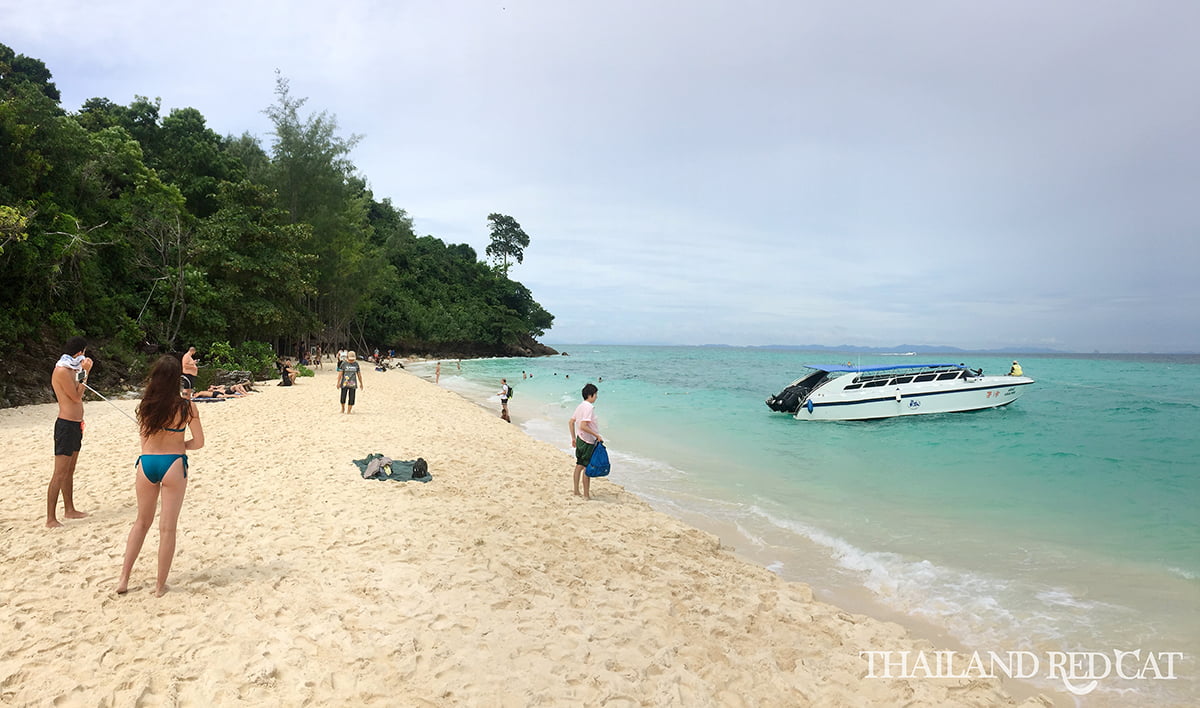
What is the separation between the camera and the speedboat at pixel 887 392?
20.5m

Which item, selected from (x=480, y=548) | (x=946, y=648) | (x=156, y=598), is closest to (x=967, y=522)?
(x=946, y=648)

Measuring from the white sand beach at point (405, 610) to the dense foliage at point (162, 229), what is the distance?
1049 cm

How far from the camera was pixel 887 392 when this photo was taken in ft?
68.2

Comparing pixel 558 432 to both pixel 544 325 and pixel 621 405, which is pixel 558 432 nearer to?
pixel 621 405

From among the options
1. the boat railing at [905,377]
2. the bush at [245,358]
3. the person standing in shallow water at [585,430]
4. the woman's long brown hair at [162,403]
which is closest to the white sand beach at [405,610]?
the person standing in shallow water at [585,430]

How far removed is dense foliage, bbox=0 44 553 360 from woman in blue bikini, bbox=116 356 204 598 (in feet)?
41.2

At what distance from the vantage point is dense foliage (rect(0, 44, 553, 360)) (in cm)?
1416

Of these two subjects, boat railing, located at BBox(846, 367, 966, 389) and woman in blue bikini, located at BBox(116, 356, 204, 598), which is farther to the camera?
boat railing, located at BBox(846, 367, 966, 389)

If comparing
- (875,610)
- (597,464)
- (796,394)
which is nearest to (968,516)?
(875,610)

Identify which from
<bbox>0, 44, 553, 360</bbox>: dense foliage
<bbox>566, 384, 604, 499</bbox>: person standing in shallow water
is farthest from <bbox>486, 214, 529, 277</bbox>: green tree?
<bbox>566, 384, 604, 499</bbox>: person standing in shallow water

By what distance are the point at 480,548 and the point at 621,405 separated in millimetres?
20242

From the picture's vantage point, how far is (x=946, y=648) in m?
4.62

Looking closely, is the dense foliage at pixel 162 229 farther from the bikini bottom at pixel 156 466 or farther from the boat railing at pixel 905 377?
the boat railing at pixel 905 377

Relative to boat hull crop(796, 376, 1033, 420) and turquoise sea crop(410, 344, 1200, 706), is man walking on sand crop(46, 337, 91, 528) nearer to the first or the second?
turquoise sea crop(410, 344, 1200, 706)
